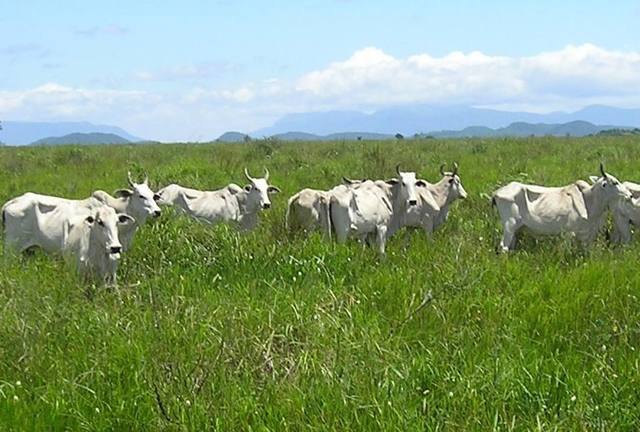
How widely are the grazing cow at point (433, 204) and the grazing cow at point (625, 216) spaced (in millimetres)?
2411

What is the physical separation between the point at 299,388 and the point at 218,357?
64 centimetres

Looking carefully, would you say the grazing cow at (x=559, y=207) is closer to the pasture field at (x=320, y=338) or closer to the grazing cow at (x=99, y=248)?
A: the pasture field at (x=320, y=338)

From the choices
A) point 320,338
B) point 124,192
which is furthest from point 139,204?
point 320,338

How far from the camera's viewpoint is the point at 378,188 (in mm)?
10750

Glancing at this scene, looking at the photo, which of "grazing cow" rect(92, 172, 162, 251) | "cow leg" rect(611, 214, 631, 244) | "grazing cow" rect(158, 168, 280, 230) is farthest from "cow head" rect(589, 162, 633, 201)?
"grazing cow" rect(92, 172, 162, 251)

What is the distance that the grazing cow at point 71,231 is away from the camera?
24.7 feet

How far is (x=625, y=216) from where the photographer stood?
9.59 metres

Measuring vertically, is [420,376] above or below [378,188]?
below

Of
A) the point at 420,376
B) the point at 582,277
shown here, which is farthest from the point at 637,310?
the point at 420,376

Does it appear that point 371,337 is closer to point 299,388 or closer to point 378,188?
point 299,388

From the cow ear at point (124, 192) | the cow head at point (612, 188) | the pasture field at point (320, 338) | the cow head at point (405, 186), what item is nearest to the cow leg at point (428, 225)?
the cow head at point (405, 186)

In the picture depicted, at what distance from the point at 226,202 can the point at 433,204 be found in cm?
324

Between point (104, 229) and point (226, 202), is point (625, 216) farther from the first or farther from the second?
point (104, 229)

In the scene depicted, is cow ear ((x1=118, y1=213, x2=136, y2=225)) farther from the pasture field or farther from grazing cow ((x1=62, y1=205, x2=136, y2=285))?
the pasture field
